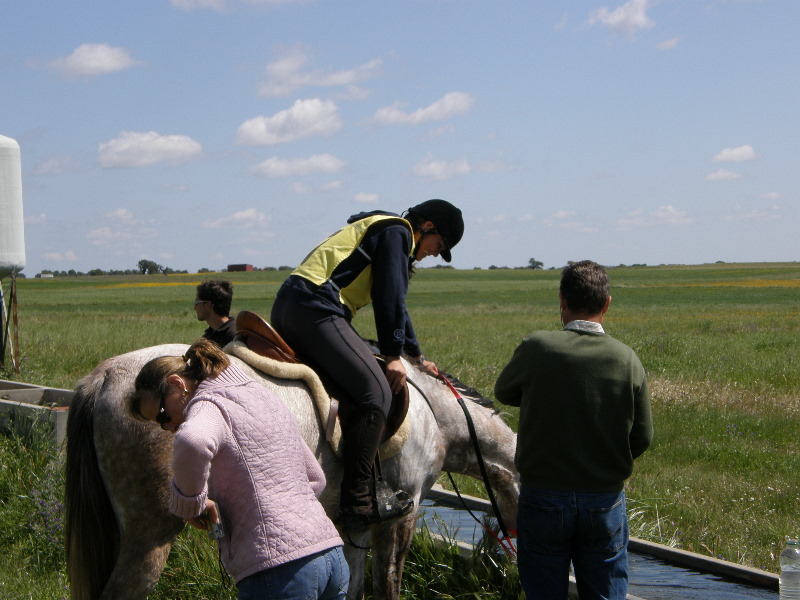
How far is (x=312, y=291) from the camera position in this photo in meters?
4.48

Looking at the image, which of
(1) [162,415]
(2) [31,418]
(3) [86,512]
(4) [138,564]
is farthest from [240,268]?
(1) [162,415]

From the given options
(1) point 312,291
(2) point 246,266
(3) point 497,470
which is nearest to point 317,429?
(1) point 312,291

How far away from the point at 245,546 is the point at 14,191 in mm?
14056

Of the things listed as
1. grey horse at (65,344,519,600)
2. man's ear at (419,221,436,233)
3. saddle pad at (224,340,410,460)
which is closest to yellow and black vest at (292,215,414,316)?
man's ear at (419,221,436,233)

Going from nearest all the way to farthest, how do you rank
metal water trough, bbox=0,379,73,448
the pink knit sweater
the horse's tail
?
the pink knit sweater < the horse's tail < metal water trough, bbox=0,379,73,448

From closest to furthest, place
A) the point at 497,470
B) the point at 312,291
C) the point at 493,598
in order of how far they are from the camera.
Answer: the point at 312,291 < the point at 493,598 < the point at 497,470

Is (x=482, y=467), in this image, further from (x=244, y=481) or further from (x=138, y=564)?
(x=244, y=481)

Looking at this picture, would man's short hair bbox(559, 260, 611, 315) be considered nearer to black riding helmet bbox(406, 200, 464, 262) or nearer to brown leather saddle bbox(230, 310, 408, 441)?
black riding helmet bbox(406, 200, 464, 262)

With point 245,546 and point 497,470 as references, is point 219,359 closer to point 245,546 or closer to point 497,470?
point 245,546

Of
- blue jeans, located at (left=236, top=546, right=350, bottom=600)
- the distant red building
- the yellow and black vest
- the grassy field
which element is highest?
the distant red building

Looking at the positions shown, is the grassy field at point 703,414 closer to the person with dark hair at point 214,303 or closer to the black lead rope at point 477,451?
the black lead rope at point 477,451

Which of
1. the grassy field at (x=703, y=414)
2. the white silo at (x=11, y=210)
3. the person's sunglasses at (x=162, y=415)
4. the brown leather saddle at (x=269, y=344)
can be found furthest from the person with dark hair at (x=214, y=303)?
the white silo at (x=11, y=210)

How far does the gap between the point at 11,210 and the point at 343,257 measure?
12.7m

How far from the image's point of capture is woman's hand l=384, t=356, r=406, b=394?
458 cm
